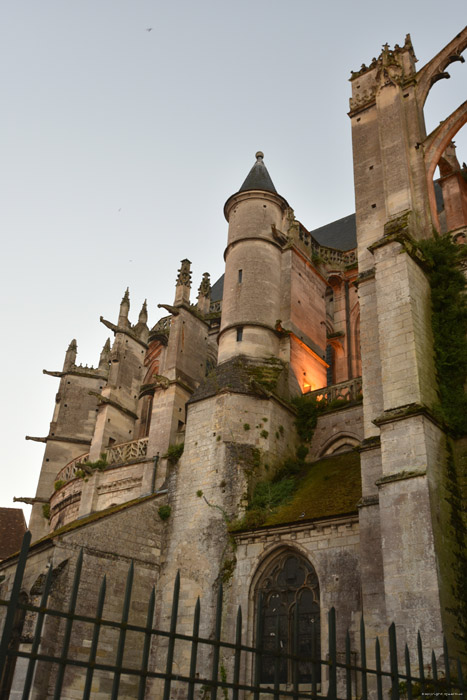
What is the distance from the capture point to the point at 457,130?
1423 centimetres

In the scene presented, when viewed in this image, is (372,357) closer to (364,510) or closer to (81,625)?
(364,510)

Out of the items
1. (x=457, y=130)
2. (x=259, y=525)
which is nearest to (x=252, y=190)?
(x=457, y=130)

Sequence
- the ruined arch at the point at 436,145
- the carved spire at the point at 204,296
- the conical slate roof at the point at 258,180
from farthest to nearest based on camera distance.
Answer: the carved spire at the point at 204,296 < the conical slate roof at the point at 258,180 < the ruined arch at the point at 436,145

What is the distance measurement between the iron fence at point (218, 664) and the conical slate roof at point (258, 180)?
503 inches

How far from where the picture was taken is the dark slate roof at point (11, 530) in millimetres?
25531

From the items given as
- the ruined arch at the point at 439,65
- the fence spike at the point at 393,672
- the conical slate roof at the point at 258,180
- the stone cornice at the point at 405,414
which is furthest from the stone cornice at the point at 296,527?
the conical slate roof at the point at 258,180

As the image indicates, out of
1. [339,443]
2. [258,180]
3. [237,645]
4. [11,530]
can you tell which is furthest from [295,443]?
[11,530]

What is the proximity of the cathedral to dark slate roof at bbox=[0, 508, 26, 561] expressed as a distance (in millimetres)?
4114

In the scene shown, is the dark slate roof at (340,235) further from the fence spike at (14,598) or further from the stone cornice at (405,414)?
the fence spike at (14,598)

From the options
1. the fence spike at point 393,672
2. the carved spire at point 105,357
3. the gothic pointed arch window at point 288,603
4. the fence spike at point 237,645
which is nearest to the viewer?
the fence spike at point 237,645

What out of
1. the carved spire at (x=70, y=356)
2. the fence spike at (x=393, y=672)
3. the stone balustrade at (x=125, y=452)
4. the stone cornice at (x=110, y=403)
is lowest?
the fence spike at (x=393, y=672)

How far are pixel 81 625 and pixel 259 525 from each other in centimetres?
388

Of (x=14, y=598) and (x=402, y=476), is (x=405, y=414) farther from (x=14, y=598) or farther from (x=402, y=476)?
(x=14, y=598)

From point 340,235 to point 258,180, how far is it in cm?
774
